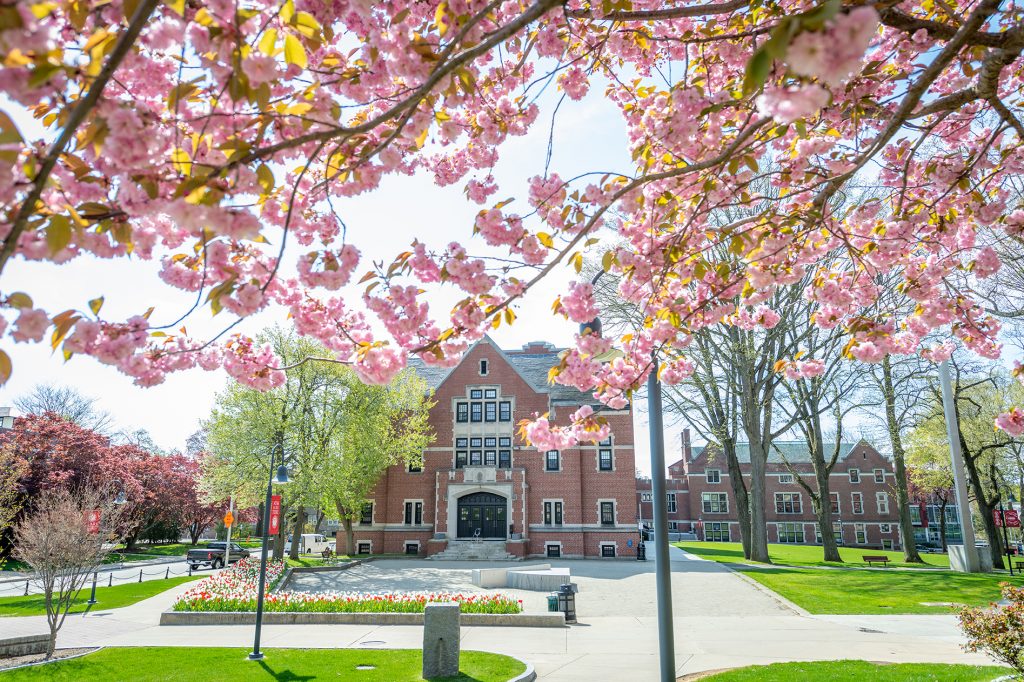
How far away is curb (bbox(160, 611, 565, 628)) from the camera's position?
43.9 feet

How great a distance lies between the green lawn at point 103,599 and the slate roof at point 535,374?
15.7 m

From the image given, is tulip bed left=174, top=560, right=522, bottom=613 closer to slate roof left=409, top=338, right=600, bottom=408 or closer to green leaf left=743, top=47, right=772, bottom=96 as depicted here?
green leaf left=743, top=47, right=772, bottom=96

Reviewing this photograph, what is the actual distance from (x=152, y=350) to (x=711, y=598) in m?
17.6

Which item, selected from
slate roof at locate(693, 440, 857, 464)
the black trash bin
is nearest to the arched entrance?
the black trash bin

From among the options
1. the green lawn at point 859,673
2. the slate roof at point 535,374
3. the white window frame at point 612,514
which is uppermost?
the slate roof at point 535,374

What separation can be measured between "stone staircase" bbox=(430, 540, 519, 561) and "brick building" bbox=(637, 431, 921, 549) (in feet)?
97.6

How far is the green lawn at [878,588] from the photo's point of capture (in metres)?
15.9

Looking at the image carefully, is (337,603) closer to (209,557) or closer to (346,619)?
(346,619)

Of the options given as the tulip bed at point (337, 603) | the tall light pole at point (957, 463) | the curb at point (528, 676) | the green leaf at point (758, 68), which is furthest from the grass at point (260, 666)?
the tall light pole at point (957, 463)

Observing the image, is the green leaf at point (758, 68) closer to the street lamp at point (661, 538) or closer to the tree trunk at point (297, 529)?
the street lamp at point (661, 538)

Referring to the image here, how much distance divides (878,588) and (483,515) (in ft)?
61.7

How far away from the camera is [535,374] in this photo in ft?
121

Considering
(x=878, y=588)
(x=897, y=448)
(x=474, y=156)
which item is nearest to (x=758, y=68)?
(x=474, y=156)

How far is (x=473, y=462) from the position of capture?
33.9m
